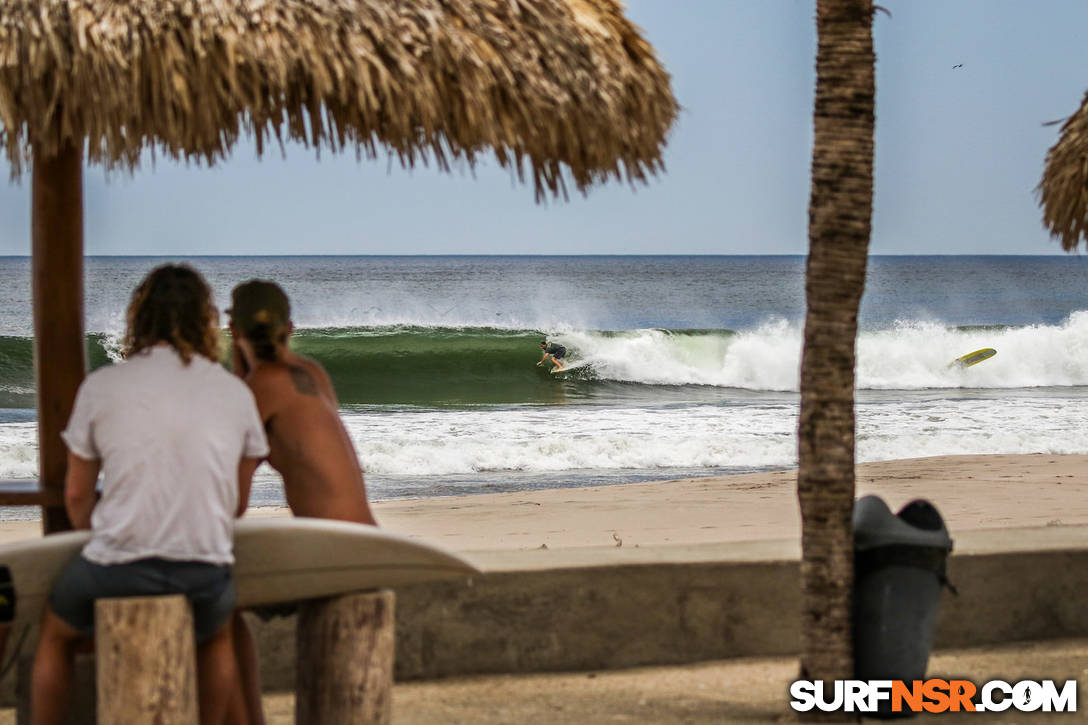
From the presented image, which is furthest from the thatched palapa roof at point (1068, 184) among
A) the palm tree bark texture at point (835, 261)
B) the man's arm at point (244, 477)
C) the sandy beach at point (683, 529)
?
the man's arm at point (244, 477)

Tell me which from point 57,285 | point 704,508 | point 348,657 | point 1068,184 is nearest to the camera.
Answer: point 348,657

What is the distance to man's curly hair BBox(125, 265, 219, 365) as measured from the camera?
102 inches

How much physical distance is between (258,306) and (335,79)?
584 millimetres

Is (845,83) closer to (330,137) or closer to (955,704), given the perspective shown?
(330,137)

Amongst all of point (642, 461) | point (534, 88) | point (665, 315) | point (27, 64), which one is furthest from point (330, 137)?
point (665, 315)

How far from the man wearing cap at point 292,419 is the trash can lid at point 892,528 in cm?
135

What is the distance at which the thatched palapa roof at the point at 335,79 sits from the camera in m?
2.76

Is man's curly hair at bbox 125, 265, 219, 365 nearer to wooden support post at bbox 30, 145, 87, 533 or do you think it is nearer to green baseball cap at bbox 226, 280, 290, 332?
green baseball cap at bbox 226, 280, 290, 332

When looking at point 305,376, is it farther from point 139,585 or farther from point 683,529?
point 683,529

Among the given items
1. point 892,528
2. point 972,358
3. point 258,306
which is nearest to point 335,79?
point 258,306

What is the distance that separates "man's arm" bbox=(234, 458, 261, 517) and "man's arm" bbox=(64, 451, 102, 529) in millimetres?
305

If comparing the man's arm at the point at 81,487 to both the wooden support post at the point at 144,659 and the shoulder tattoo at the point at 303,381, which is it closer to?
the wooden support post at the point at 144,659

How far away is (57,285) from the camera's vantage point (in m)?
3.35

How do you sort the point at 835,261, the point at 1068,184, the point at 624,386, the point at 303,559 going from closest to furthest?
the point at 303,559, the point at 835,261, the point at 1068,184, the point at 624,386
